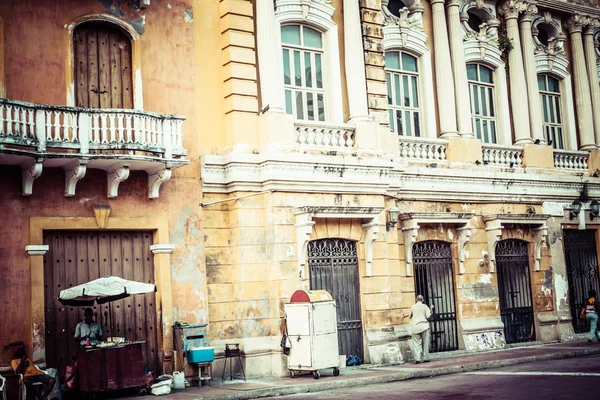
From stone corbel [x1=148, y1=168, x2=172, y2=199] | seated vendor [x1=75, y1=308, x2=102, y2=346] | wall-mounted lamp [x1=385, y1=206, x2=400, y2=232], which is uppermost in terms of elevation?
stone corbel [x1=148, y1=168, x2=172, y2=199]

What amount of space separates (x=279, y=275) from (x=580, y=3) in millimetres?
13764

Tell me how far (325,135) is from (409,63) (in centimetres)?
413

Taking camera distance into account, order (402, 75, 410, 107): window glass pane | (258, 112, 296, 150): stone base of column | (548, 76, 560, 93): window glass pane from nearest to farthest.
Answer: (258, 112, 296, 150): stone base of column, (402, 75, 410, 107): window glass pane, (548, 76, 560, 93): window glass pane

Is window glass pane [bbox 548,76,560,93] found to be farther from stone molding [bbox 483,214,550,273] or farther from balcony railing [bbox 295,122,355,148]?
balcony railing [bbox 295,122,355,148]

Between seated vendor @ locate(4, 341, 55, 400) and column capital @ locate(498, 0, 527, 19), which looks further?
column capital @ locate(498, 0, 527, 19)

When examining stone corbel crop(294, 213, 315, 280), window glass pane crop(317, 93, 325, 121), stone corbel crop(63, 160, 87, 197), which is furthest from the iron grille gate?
stone corbel crop(63, 160, 87, 197)

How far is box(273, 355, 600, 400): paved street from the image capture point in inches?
490

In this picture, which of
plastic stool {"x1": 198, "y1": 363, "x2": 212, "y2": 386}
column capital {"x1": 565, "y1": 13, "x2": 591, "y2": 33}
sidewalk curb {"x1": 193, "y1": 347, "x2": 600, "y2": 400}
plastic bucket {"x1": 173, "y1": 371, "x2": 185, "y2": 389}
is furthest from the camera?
column capital {"x1": 565, "y1": 13, "x2": 591, "y2": 33}

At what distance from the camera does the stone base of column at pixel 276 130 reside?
16.9 m

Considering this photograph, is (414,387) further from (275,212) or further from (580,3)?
(580,3)

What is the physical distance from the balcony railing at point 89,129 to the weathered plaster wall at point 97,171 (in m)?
0.84

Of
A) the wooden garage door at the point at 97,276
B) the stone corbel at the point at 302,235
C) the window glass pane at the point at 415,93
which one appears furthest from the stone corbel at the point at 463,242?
the wooden garage door at the point at 97,276

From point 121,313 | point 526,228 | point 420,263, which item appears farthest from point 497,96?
point 121,313

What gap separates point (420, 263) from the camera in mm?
19828
